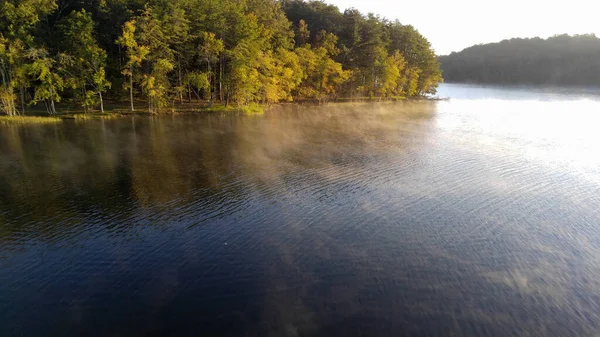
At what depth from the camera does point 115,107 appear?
49.0 meters

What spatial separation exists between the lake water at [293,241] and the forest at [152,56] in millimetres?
13882

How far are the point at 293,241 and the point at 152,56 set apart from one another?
127 ft

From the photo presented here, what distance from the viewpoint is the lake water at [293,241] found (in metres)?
10.8

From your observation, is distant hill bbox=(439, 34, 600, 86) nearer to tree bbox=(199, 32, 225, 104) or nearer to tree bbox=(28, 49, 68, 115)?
tree bbox=(199, 32, 225, 104)

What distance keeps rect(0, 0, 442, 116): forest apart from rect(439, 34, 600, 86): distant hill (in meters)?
132

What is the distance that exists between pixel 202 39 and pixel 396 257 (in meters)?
45.7

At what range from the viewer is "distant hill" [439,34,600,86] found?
492ft

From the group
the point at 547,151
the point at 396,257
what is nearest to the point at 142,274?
the point at 396,257

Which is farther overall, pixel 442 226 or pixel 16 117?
pixel 16 117

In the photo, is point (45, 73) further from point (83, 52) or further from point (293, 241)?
point (293, 241)

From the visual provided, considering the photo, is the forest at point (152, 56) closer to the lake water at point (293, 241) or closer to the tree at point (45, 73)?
the tree at point (45, 73)

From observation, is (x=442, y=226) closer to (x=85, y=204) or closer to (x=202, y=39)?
(x=85, y=204)

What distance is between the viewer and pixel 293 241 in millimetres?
15242

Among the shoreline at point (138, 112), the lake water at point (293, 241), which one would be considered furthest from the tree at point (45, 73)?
the lake water at point (293, 241)
